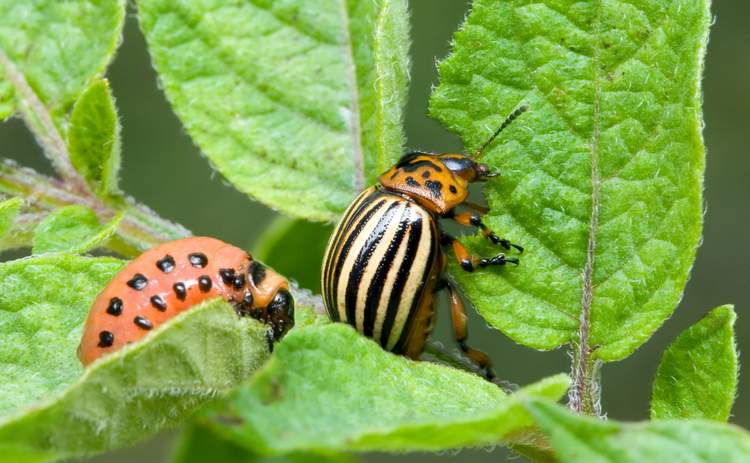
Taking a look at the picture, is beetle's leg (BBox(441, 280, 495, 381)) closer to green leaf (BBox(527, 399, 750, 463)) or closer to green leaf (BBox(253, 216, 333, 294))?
green leaf (BBox(253, 216, 333, 294))

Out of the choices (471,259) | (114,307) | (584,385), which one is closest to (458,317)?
(471,259)

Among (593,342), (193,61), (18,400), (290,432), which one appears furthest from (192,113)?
(290,432)

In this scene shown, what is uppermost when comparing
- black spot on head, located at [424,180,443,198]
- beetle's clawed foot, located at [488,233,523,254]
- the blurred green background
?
beetle's clawed foot, located at [488,233,523,254]

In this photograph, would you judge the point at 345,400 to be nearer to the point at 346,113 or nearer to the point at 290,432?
the point at 290,432

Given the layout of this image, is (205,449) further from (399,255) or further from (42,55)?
(42,55)

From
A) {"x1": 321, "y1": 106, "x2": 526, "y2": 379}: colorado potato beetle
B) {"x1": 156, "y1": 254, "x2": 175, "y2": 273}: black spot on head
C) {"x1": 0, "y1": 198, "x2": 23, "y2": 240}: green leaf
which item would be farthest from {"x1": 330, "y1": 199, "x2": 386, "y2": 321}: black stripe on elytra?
{"x1": 0, "y1": 198, "x2": 23, "y2": 240}: green leaf

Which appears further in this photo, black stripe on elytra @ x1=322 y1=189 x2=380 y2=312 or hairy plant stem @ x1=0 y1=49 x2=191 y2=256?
hairy plant stem @ x1=0 y1=49 x2=191 y2=256
